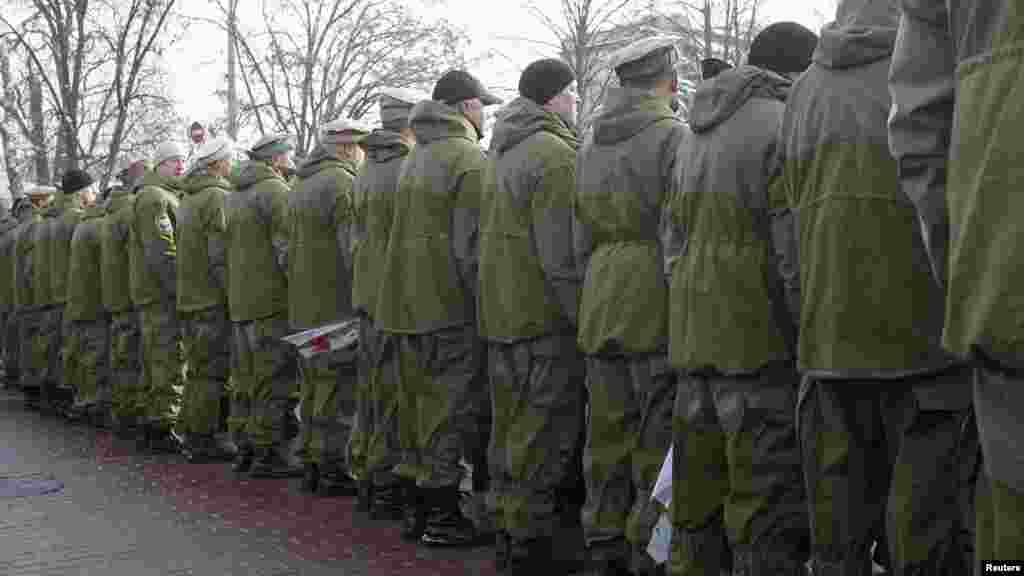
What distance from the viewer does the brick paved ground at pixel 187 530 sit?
24.6 ft

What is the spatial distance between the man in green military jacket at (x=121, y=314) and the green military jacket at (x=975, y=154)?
10.8 meters

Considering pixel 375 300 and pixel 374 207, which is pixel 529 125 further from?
pixel 375 300

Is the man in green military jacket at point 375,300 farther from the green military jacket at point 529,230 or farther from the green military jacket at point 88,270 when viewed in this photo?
the green military jacket at point 88,270

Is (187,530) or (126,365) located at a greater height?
(126,365)

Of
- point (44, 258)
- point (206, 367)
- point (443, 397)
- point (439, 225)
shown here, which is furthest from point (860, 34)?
point (44, 258)

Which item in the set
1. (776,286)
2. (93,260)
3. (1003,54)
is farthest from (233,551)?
(93,260)

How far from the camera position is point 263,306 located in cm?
1038

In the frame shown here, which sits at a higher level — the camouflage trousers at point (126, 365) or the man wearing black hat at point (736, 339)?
the man wearing black hat at point (736, 339)

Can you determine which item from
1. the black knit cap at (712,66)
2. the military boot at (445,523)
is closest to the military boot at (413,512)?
the military boot at (445,523)

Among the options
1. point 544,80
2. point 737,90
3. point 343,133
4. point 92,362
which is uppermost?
point 544,80

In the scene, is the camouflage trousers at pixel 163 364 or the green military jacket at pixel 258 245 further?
the camouflage trousers at pixel 163 364

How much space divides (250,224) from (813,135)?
21.4 feet

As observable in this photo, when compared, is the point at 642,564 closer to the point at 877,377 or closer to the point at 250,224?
the point at 877,377
